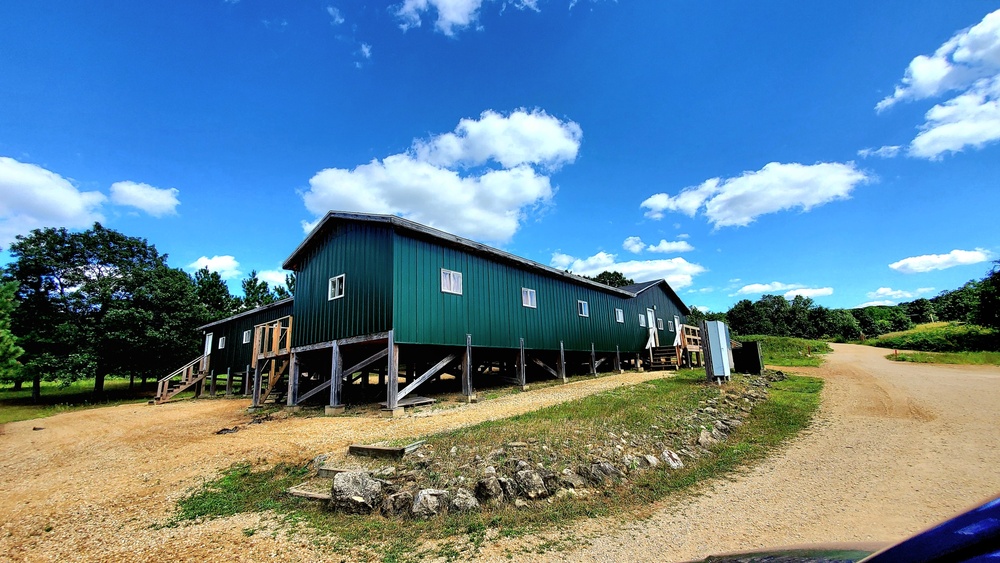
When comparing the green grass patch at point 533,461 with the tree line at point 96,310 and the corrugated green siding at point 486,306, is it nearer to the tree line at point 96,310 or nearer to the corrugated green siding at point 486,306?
the corrugated green siding at point 486,306

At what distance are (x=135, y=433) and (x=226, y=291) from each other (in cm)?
3325

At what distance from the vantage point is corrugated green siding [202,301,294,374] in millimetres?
25250

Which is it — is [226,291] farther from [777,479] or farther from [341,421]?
[777,479]

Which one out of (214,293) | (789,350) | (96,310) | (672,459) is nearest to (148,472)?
(672,459)

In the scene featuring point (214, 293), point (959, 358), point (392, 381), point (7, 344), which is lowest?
point (959, 358)

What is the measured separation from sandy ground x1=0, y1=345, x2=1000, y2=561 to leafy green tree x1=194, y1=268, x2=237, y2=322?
28.2 metres

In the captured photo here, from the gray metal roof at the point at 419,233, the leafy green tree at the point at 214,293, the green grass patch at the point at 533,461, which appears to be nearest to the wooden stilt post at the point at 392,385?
the gray metal roof at the point at 419,233

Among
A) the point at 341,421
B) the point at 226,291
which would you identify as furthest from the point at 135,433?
the point at 226,291

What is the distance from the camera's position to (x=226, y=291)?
42.8 m

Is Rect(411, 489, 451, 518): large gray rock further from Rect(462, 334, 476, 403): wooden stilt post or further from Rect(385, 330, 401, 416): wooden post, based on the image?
Rect(462, 334, 476, 403): wooden stilt post

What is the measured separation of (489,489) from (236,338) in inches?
1067

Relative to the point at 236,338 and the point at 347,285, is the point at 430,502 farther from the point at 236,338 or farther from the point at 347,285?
the point at 236,338

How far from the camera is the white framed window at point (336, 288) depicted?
15.8 meters

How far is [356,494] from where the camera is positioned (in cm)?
625
